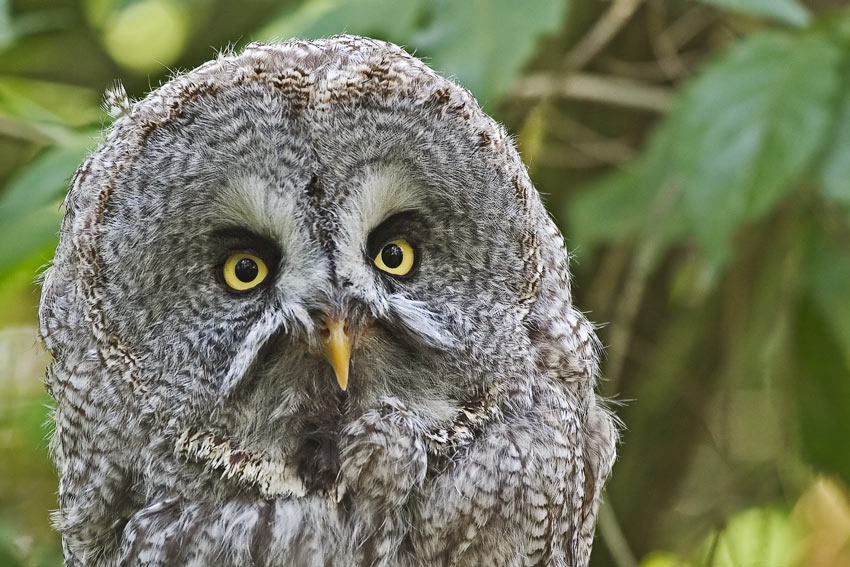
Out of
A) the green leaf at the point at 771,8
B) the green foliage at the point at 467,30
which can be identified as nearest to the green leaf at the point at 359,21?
the green foliage at the point at 467,30

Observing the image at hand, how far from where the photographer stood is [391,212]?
1159mm

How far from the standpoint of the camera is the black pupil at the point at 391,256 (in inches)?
45.9

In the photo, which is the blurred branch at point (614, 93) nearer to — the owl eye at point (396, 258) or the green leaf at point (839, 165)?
the green leaf at point (839, 165)

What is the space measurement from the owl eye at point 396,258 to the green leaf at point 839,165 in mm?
684

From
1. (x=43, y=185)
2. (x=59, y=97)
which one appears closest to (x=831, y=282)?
(x=43, y=185)

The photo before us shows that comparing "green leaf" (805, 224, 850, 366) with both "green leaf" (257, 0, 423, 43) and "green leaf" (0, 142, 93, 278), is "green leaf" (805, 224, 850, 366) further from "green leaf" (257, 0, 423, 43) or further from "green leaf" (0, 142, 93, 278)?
"green leaf" (0, 142, 93, 278)

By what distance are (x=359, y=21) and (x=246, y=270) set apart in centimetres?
48

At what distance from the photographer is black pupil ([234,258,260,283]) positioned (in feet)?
3.77

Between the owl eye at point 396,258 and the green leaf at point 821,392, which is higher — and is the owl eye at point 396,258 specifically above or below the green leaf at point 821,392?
above

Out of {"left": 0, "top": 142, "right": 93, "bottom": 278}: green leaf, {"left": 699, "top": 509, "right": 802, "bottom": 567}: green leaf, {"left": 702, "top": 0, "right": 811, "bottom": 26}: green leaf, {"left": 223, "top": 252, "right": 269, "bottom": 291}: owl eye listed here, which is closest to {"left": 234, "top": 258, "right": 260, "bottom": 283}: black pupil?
{"left": 223, "top": 252, "right": 269, "bottom": 291}: owl eye

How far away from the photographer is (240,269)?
45.3 inches

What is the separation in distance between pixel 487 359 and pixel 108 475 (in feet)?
1.50

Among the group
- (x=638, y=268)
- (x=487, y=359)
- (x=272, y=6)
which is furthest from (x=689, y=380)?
(x=487, y=359)

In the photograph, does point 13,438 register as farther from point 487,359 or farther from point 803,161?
point 803,161
